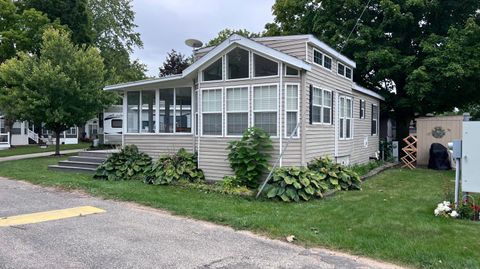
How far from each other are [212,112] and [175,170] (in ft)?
6.30

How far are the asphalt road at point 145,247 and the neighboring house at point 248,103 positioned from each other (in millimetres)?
3923

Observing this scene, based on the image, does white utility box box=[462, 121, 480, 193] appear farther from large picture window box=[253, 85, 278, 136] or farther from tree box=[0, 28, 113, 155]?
tree box=[0, 28, 113, 155]

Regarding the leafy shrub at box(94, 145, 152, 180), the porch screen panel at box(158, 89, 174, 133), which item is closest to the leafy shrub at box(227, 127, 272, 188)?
the leafy shrub at box(94, 145, 152, 180)

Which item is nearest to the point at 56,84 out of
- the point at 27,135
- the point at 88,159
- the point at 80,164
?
the point at 88,159

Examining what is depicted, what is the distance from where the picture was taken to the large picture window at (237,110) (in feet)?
33.9

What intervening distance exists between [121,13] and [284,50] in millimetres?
31000

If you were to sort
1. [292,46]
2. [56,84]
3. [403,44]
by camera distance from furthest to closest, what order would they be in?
[403,44]
[56,84]
[292,46]

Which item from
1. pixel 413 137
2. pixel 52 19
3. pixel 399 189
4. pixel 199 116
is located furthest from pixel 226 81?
pixel 52 19

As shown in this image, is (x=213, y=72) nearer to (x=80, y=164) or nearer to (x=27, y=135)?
(x=80, y=164)

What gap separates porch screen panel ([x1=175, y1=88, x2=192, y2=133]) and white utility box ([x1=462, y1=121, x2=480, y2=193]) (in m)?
7.90

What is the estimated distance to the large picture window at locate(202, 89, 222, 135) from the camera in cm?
1074

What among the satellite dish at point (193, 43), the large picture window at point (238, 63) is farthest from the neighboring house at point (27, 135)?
the large picture window at point (238, 63)

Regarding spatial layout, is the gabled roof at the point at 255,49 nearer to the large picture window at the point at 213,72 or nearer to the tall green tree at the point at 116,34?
the large picture window at the point at 213,72

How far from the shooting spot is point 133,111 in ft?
44.3
